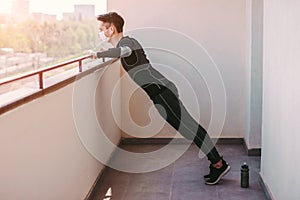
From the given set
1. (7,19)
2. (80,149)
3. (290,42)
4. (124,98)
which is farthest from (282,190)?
(124,98)

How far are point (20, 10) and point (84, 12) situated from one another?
1510mm

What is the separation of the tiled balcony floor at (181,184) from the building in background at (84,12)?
1451 mm

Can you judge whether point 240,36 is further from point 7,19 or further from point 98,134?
point 7,19

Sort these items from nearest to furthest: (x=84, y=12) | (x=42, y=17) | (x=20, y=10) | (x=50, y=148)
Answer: (x=50, y=148)
(x=20, y=10)
(x=42, y=17)
(x=84, y=12)

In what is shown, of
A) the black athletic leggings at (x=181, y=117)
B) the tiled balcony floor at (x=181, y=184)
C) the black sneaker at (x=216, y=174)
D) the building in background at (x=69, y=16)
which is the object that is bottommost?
the tiled balcony floor at (x=181, y=184)

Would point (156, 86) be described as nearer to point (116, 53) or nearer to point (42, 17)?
point (116, 53)

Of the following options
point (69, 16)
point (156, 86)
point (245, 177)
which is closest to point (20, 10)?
point (69, 16)

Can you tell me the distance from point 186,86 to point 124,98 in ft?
2.18

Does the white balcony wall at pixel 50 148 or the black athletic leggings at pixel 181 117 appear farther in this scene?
the black athletic leggings at pixel 181 117

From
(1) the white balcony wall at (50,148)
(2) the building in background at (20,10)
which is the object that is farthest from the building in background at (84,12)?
(2) the building in background at (20,10)

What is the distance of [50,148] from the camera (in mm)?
2369

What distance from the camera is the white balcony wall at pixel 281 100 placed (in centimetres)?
244

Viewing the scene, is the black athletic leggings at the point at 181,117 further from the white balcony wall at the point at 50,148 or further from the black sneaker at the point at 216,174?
the white balcony wall at the point at 50,148

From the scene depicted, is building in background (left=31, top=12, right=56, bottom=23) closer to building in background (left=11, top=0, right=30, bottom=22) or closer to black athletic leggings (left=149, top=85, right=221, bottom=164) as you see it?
building in background (left=11, top=0, right=30, bottom=22)
